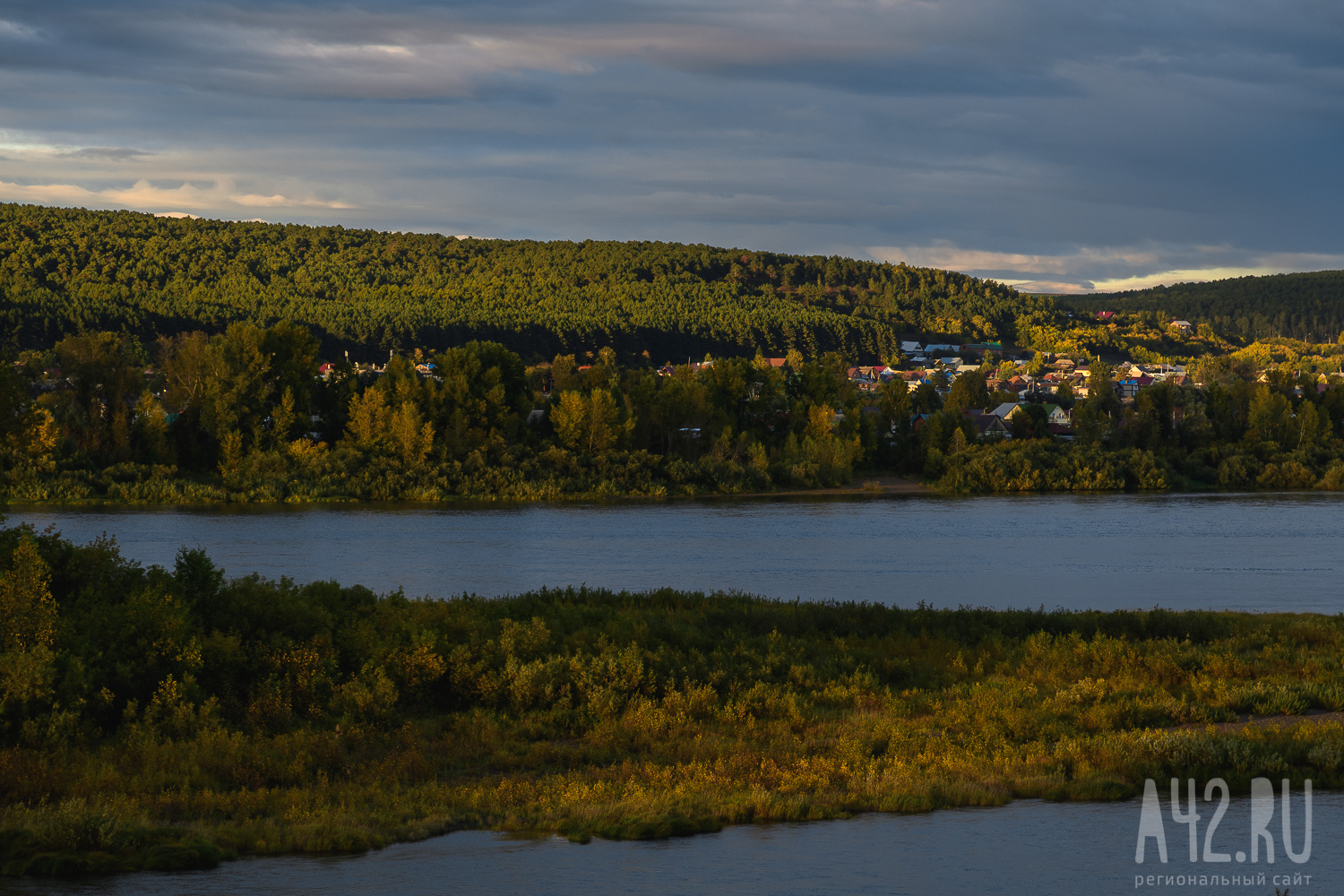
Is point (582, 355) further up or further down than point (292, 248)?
further down

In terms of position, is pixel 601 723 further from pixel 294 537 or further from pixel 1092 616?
pixel 294 537

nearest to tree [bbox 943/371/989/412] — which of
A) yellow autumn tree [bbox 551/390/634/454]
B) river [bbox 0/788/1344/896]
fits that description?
yellow autumn tree [bbox 551/390/634/454]

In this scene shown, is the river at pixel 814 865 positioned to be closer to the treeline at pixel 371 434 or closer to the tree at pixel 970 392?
the treeline at pixel 371 434

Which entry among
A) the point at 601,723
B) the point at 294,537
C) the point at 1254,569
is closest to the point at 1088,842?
the point at 601,723

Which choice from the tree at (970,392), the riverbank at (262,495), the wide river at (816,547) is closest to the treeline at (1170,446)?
the wide river at (816,547)

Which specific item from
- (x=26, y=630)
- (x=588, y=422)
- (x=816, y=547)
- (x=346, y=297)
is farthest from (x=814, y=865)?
(x=346, y=297)

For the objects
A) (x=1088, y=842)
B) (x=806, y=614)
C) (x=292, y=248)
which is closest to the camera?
(x=1088, y=842)

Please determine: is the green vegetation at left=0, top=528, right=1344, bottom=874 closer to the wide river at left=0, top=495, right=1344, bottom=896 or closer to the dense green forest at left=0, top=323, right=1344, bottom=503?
the wide river at left=0, top=495, right=1344, bottom=896
